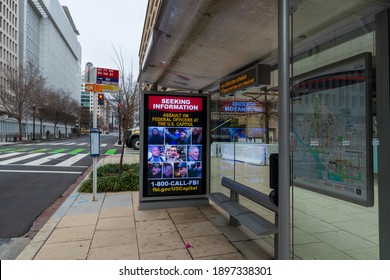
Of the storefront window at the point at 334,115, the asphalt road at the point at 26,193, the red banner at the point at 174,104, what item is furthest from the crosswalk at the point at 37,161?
the storefront window at the point at 334,115

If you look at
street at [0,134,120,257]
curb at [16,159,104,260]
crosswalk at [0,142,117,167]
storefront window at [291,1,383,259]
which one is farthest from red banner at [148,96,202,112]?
crosswalk at [0,142,117,167]

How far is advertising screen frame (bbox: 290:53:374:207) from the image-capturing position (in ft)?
8.89

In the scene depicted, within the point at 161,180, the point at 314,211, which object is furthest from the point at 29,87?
the point at 314,211

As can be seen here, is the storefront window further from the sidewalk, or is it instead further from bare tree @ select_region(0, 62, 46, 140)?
bare tree @ select_region(0, 62, 46, 140)

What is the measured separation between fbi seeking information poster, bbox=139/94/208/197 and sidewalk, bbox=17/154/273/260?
543mm

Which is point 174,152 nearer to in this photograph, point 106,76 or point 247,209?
point 247,209

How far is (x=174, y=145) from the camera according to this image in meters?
6.08

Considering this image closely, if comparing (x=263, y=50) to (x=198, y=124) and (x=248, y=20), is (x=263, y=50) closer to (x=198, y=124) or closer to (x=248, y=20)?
(x=248, y=20)

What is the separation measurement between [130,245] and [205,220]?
1678 millimetres

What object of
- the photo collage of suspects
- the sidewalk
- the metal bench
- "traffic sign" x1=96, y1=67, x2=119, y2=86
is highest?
"traffic sign" x1=96, y1=67, x2=119, y2=86

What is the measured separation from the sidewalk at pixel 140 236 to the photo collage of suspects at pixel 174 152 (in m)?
→ 0.82

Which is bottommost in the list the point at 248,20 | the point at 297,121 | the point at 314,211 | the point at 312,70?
the point at 314,211

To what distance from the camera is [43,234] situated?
14.7 feet

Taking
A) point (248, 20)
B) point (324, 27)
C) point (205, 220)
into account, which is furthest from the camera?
point (205, 220)
